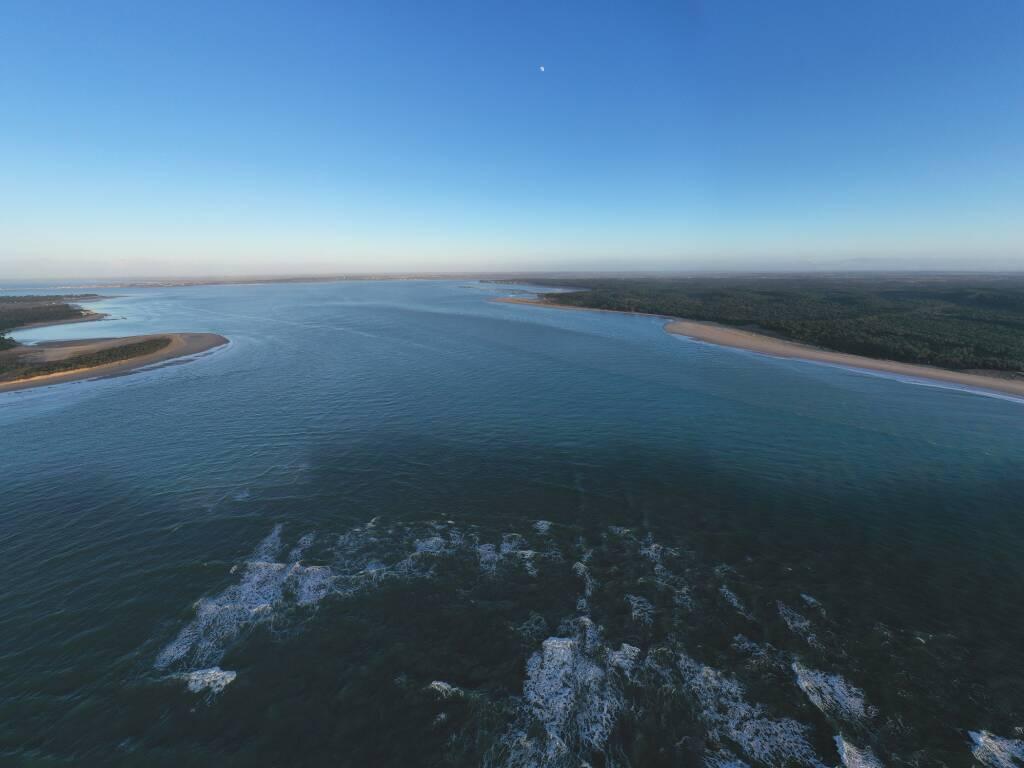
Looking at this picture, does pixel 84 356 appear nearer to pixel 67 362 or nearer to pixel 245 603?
pixel 67 362

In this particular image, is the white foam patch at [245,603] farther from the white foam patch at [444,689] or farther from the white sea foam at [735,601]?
the white sea foam at [735,601]

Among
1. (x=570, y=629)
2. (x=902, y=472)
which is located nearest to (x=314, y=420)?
(x=570, y=629)

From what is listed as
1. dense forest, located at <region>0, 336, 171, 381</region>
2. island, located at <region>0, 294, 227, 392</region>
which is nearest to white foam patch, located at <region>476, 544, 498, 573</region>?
island, located at <region>0, 294, 227, 392</region>

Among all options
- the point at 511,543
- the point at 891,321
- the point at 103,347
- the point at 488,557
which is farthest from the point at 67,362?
the point at 891,321

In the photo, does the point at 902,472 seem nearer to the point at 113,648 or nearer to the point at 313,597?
the point at 313,597

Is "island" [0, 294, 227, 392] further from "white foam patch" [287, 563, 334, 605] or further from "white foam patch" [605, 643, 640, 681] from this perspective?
"white foam patch" [605, 643, 640, 681]
